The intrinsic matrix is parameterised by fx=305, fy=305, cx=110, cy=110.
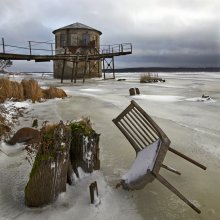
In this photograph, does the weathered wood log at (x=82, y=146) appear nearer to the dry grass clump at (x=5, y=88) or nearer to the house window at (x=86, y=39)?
the dry grass clump at (x=5, y=88)

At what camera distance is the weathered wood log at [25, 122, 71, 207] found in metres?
3.58

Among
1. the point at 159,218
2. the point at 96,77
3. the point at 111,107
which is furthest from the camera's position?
the point at 96,77

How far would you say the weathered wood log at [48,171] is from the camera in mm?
3580

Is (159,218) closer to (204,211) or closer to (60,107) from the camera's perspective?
(204,211)

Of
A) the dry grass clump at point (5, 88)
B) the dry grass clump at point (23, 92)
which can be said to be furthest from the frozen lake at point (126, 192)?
the dry grass clump at point (23, 92)

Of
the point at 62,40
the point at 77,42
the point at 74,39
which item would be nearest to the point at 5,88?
the point at 77,42

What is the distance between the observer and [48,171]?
3.58m

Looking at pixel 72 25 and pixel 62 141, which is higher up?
pixel 72 25

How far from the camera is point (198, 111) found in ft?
34.8

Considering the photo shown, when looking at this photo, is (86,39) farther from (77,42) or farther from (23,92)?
(23,92)

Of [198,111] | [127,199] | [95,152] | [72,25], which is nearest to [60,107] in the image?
[198,111]

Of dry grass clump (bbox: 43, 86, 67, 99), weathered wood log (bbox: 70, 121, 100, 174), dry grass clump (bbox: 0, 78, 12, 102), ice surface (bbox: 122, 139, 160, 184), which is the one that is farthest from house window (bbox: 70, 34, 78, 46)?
ice surface (bbox: 122, 139, 160, 184)

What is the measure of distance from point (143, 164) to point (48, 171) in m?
1.20

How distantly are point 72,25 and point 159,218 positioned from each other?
3143cm
